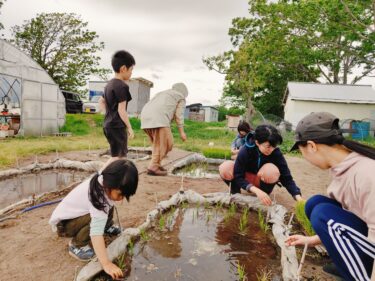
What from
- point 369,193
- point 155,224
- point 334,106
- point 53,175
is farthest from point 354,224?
point 334,106

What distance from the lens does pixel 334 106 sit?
60.1ft

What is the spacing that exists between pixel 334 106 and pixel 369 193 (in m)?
19.1

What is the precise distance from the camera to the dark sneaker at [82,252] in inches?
81.6

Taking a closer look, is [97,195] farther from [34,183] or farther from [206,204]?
[34,183]

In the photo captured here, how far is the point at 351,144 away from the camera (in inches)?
59.8

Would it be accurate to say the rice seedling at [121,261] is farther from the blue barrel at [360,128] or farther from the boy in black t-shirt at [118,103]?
the blue barrel at [360,128]

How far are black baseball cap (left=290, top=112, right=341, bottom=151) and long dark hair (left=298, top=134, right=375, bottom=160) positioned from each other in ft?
0.06

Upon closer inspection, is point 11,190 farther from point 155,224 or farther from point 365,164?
point 365,164

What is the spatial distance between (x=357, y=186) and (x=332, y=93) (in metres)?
19.8

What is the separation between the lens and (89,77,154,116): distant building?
2447 cm

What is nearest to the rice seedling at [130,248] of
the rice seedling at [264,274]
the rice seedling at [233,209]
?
the rice seedling at [264,274]

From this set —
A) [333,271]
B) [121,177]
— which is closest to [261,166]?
[333,271]

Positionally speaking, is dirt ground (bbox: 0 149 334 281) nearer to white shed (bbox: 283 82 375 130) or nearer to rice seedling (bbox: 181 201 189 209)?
rice seedling (bbox: 181 201 189 209)

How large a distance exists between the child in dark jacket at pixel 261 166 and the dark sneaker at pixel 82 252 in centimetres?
158
